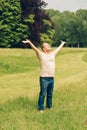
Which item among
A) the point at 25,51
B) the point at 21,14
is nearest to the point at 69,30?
the point at 21,14

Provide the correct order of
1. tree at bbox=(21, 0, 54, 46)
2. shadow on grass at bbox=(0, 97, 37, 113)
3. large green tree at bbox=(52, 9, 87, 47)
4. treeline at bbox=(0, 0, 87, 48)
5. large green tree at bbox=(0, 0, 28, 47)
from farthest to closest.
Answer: large green tree at bbox=(52, 9, 87, 47), tree at bbox=(21, 0, 54, 46), treeline at bbox=(0, 0, 87, 48), large green tree at bbox=(0, 0, 28, 47), shadow on grass at bbox=(0, 97, 37, 113)

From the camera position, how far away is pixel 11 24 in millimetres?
69750

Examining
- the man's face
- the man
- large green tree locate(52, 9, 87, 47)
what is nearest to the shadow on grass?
the man

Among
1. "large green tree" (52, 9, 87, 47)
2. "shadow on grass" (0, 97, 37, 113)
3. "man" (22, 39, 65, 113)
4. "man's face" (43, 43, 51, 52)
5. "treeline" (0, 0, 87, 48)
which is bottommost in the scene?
"large green tree" (52, 9, 87, 47)

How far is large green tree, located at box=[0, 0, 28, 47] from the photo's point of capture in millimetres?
69312

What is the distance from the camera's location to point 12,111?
12742 mm

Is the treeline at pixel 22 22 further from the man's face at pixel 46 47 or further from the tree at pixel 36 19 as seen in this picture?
the man's face at pixel 46 47

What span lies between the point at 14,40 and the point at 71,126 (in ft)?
197

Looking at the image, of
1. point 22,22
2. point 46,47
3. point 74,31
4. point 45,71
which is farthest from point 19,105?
point 74,31

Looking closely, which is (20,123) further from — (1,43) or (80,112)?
(1,43)

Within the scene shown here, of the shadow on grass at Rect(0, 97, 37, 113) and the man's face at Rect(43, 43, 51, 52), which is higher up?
the man's face at Rect(43, 43, 51, 52)

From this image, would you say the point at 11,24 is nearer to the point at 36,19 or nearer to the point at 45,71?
the point at 36,19

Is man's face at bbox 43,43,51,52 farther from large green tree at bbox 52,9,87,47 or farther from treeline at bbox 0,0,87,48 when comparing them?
large green tree at bbox 52,9,87,47

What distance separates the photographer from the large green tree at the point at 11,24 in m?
69.3
